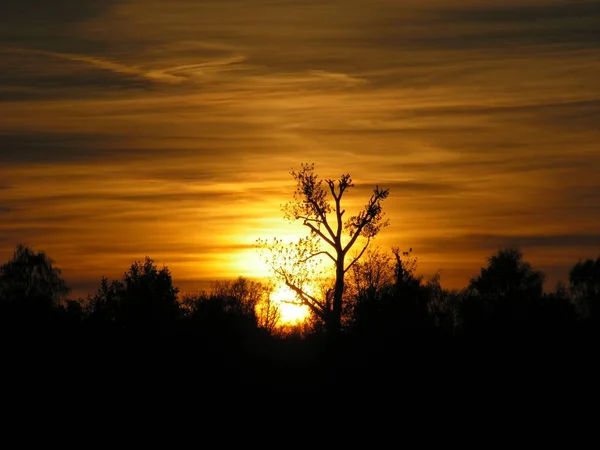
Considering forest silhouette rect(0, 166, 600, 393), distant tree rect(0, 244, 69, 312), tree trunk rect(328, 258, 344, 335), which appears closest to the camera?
forest silhouette rect(0, 166, 600, 393)

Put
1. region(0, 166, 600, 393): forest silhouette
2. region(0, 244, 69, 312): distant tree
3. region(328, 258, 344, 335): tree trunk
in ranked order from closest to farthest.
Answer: region(0, 166, 600, 393): forest silhouette < region(328, 258, 344, 335): tree trunk < region(0, 244, 69, 312): distant tree

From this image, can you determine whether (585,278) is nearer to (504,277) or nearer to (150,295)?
(504,277)

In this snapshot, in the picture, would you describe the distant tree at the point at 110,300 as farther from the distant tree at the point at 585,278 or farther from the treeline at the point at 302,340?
the distant tree at the point at 585,278

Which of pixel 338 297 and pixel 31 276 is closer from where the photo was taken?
pixel 338 297

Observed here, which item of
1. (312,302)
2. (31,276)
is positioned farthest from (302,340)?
(31,276)

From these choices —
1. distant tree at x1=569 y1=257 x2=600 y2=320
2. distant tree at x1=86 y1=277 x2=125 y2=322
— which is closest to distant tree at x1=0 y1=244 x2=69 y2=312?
distant tree at x1=86 y1=277 x2=125 y2=322

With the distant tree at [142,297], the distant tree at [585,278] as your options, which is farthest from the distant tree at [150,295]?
the distant tree at [585,278]

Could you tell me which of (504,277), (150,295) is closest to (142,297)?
(150,295)

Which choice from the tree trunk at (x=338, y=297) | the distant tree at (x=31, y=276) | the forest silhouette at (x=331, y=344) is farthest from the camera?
the distant tree at (x=31, y=276)

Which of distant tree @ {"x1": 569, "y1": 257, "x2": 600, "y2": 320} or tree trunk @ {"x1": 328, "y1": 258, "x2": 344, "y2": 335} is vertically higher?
distant tree @ {"x1": 569, "y1": 257, "x2": 600, "y2": 320}

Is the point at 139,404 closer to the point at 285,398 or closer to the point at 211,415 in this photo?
the point at 211,415

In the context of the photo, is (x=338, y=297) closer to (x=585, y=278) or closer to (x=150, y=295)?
(x=150, y=295)

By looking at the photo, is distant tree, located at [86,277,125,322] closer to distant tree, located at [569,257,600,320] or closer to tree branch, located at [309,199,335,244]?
tree branch, located at [309,199,335,244]

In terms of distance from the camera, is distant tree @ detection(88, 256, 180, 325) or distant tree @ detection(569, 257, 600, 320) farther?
distant tree @ detection(569, 257, 600, 320)
